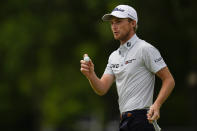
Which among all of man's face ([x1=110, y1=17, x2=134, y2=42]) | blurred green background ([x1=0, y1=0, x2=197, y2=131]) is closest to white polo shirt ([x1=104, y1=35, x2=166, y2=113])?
man's face ([x1=110, y1=17, x2=134, y2=42])

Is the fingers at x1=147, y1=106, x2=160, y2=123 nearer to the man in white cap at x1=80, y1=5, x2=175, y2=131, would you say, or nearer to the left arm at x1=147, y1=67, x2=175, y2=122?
the left arm at x1=147, y1=67, x2=175, y2=122

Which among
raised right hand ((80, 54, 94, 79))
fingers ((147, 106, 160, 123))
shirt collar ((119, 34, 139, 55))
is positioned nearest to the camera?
fingers ((147, 106, 160, 123))

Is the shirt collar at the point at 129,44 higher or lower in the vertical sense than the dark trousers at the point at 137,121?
higher

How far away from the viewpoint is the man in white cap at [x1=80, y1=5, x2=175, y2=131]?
293 inches

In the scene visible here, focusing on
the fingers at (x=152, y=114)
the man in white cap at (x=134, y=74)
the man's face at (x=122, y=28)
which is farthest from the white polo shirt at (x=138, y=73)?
the fingers at (x=152, y=114)

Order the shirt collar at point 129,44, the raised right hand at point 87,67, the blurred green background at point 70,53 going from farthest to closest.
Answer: the blurred green background at point 70,53 < the shirt collar at point 129,44 < the raised right hand at point 87,67

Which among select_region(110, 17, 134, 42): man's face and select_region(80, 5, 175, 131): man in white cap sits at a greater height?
select_region(110, 17, 134, 42): man's face

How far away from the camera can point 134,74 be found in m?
7.57

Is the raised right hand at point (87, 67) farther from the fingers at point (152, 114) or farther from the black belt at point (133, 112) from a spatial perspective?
the fingers at point (152, 114)

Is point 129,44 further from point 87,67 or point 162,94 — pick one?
point 162,94

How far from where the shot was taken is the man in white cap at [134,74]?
24.4 ft

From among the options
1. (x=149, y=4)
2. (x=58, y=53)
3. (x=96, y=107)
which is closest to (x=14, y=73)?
(x=58, y=53)

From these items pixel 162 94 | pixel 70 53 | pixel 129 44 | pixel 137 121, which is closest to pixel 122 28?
pixel 129 44

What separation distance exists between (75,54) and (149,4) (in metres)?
6.75
